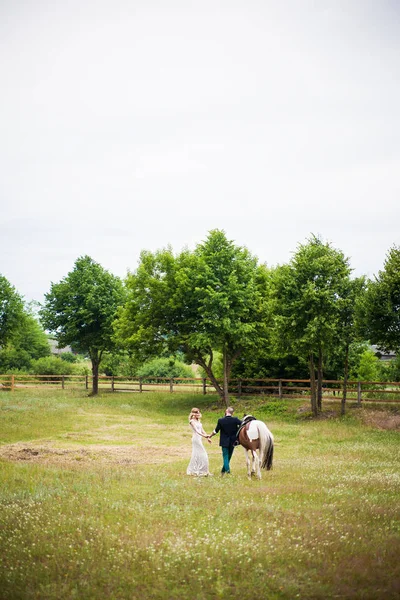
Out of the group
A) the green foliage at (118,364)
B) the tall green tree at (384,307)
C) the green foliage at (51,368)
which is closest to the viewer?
the tall green tree at (384,307)

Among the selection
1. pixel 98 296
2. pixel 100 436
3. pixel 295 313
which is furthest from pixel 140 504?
pixel 98 296

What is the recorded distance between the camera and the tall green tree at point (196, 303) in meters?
35.0

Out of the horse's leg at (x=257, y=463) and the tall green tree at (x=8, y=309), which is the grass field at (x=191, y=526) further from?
the tall green tree at (x=8, y=309)

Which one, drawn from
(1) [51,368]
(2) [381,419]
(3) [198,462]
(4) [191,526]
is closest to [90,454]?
(3) [198,462]

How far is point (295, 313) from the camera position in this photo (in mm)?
31500

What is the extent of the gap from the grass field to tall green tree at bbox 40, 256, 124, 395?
86.9 feet

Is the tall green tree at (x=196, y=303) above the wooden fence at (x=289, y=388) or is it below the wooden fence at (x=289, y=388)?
above

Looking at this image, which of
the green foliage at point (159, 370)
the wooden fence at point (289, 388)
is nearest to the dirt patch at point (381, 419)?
the wooden fence at point (289, 388)

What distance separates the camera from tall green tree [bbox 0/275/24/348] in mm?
54281

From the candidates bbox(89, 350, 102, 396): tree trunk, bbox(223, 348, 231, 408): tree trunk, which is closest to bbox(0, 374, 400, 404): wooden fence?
bbox(89, 350, 102, 396): tree trunk

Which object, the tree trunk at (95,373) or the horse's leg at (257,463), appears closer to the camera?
the horse's leg at (257,463)

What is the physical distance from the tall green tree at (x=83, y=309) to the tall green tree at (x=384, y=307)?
24.5 meters

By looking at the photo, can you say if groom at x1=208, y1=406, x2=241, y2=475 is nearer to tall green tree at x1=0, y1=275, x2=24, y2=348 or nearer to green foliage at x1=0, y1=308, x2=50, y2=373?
tall green tree at x1=0, y1=275, x2=24, y2=348

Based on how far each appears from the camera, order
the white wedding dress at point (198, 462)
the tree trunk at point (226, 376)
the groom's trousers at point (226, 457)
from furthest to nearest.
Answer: the tree trunk at point (226, 376) → the groom's trousers at point (226, 457) → the white wedding dress at point (198, 462)
